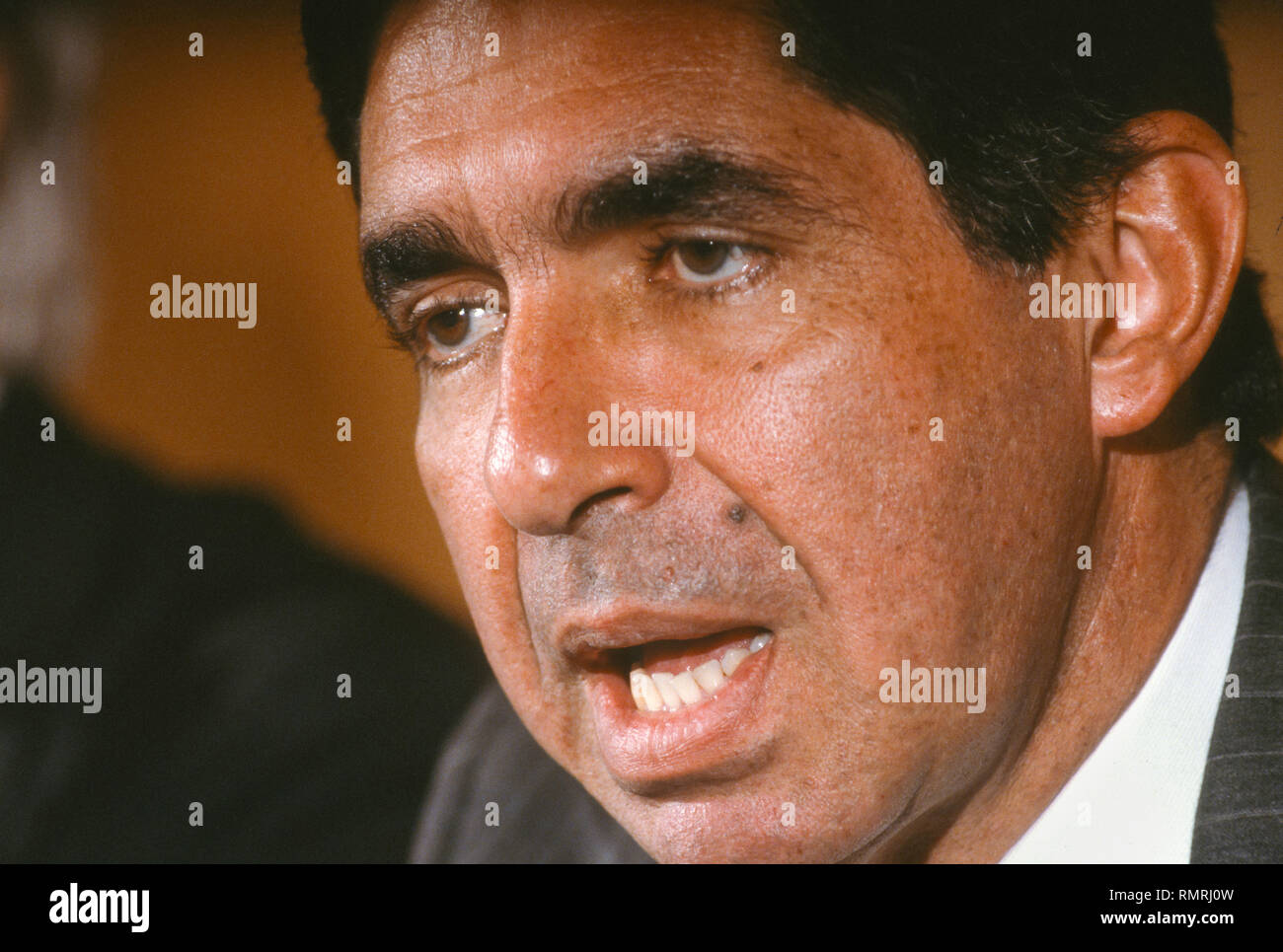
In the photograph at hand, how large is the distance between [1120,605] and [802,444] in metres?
0.34

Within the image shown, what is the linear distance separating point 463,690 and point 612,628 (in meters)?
0.59

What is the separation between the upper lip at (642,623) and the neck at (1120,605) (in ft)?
0.94

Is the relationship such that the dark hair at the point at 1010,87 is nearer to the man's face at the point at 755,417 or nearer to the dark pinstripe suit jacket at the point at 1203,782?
the man's face at the point at 755,417

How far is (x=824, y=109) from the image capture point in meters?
0.95

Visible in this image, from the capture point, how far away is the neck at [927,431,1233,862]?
1.04m

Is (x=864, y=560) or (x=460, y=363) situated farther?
(x=460, y=363)

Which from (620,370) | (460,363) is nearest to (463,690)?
(460,363)

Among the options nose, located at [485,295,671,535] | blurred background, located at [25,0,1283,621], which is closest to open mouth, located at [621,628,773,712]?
nose, located at [485,295,671,535]

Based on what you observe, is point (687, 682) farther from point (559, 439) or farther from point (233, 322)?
point (233, 322)

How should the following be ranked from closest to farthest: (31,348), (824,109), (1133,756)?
(824,109), (1133,756), (31,348)

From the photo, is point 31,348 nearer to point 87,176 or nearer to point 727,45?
point 87,176

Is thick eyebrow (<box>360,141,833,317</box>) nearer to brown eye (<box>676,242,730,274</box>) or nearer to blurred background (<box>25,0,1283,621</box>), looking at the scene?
brown eye (<box>676,242,730,274</box>)

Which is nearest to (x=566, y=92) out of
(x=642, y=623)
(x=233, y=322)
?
(x=642, y=623)
